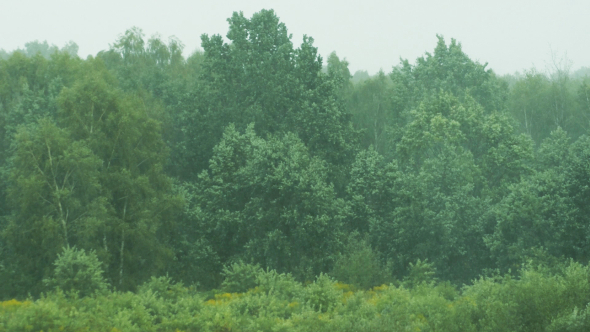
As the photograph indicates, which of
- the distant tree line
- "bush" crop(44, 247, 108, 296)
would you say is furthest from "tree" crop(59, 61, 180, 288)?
"bush" crop(44, 247, 108, 296)

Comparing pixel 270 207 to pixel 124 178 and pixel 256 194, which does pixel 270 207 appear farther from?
pixel 124 178

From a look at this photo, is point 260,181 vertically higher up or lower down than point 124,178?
lower down

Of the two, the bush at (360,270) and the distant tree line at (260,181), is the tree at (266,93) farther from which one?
the bush at (360,270)

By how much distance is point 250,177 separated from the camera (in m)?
37.9

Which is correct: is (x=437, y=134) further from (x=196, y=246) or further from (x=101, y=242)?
(x=101, y=242)

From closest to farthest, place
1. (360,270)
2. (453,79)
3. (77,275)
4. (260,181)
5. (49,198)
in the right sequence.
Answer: (77,275), (360,270), (49,198), (260,181), (453,79)

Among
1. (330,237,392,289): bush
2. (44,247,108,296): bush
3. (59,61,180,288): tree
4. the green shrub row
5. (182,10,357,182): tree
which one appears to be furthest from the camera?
(182,10,357,182): tree

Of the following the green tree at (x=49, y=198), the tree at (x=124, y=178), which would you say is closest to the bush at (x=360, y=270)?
the tree at (x=124, y=178)

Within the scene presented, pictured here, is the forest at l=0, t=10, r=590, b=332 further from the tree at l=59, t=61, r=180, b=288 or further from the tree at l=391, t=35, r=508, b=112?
the tree at l=391, t=35, r=508, b=112

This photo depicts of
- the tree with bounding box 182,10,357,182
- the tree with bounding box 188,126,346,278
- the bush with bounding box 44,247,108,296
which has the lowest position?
the bush with bounding box 44,247,108,296

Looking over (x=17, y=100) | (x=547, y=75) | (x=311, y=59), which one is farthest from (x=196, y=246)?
(x=547, y=75)

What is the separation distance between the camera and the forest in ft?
102

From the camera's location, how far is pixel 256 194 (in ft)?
125

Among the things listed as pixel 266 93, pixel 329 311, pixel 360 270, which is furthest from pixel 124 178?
pixel 329 311
